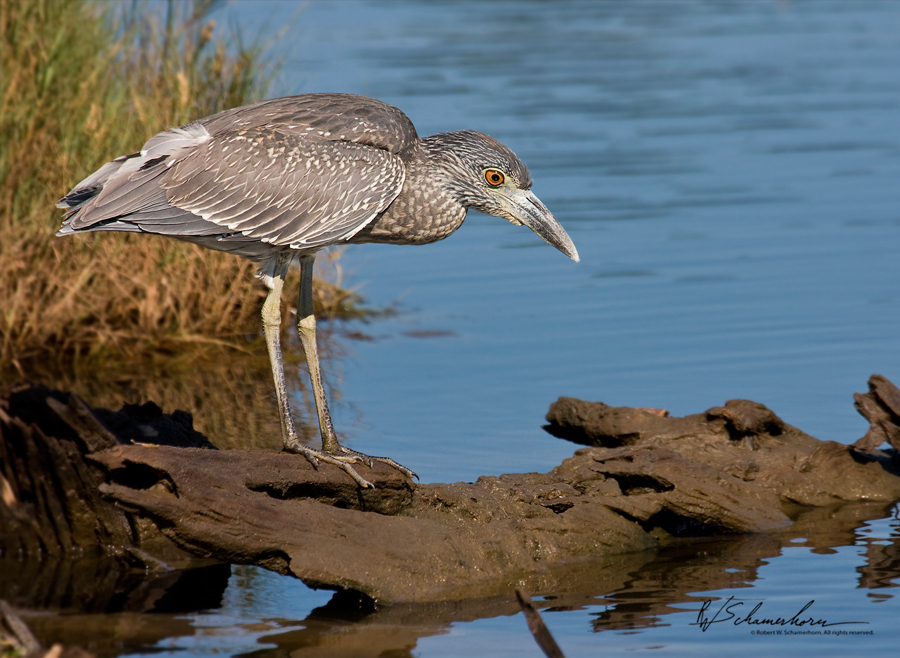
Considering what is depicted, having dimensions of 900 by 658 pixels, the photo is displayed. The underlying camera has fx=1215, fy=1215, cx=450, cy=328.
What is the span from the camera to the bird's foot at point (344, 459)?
19.7 ft

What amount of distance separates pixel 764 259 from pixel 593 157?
3.86m

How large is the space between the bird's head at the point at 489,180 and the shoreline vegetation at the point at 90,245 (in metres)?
2.96

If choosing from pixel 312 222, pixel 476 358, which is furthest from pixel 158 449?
pixel 476 358

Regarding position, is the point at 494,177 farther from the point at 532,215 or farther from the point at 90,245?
the point at 90,245

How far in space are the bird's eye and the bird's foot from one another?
67.6 inches

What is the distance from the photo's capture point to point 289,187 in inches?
260

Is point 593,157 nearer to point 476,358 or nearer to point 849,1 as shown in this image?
point 476,358

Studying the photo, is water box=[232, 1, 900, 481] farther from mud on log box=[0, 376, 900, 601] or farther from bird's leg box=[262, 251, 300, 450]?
bird's leg box=[262, 251, 300, 450]

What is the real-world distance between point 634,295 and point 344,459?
5524 millimetres

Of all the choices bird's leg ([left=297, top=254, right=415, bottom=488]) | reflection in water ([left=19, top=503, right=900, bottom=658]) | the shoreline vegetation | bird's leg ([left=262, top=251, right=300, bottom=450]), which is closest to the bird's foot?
bird's leg ([left=297, top=254, right=415, bottom=488])

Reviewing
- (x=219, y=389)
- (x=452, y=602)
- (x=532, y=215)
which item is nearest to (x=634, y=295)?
(x=219, y=389)

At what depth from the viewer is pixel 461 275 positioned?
11930 mm

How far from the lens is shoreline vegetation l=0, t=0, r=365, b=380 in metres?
9.12
